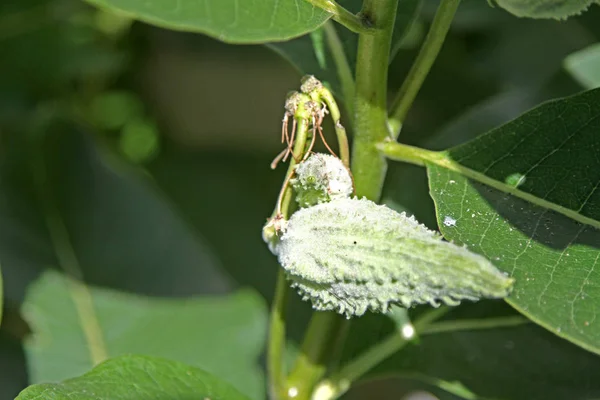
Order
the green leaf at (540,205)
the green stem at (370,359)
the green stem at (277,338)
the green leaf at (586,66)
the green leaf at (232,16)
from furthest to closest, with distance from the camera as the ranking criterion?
the green leaf at (586,66)
the green stem at (370,359)
the green stem at (277,338)
the green leaf at (540,205)
the green leaf at (232,16)

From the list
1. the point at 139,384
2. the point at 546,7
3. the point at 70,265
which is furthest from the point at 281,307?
the point at 70,265

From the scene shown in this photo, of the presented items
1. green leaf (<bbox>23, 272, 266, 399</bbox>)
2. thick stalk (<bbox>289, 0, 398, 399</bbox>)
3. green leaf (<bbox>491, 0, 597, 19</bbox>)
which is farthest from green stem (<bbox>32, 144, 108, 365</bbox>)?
green leaf (<bbox>491, 0, 597, 19</bbox>)

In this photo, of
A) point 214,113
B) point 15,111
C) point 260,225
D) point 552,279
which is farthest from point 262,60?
point 552,279

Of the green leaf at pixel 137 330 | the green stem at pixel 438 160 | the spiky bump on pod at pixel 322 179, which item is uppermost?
the green stem at pixel 438 160

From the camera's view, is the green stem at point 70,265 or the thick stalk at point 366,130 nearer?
the thick stalk at point 366,130

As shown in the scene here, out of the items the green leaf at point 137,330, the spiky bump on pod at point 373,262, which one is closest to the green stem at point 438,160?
the spiky bump on pod at point 373,262

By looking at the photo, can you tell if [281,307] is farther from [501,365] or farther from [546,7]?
[546,7]

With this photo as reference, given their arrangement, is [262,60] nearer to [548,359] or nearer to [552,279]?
[548,359]

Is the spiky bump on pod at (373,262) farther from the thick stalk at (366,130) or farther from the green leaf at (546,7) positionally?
the green leaf at (546,7)
